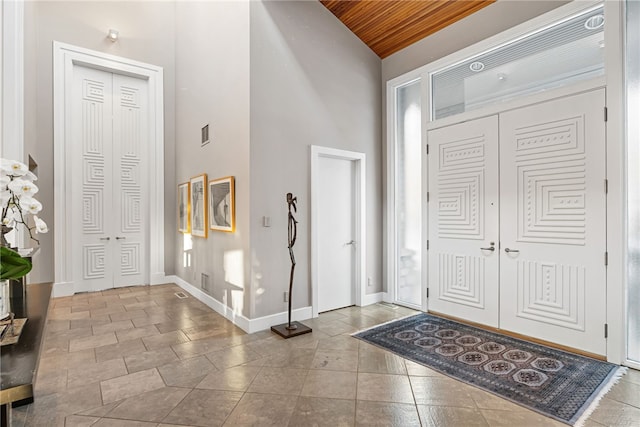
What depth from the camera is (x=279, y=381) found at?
269cm

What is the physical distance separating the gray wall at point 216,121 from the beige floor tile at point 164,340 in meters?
0.67

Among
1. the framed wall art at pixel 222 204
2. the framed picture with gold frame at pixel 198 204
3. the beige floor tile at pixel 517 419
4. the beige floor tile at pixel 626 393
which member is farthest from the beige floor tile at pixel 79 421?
the beige floor tile at pixel 626 393

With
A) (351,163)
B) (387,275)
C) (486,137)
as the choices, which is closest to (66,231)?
(351,163)

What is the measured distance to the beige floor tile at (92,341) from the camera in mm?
3391

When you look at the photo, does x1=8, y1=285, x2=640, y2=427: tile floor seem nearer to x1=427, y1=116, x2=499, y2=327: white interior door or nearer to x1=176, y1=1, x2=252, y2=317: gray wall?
x1=176, y1=1, x2=252, y2=317: gray wall

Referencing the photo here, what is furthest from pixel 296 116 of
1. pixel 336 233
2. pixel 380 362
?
pixel 380 362

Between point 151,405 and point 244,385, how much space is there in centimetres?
64

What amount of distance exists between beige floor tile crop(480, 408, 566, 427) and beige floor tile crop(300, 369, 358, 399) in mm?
890

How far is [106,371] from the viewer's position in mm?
2887

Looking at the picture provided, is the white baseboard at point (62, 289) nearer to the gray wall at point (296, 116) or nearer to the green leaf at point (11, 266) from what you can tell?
the gray wall at point (296, 116)

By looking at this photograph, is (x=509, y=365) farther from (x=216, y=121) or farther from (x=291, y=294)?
(x=216, y=121)

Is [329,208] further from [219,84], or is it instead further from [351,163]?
[219,84]

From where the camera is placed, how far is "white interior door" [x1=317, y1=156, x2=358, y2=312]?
4512 millimetres

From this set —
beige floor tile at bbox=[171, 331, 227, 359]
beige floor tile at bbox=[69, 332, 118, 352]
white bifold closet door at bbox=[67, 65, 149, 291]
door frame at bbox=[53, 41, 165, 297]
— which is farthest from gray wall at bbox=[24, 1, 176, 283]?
beige floor tile at bbox=[171, 331, 227, 359]
